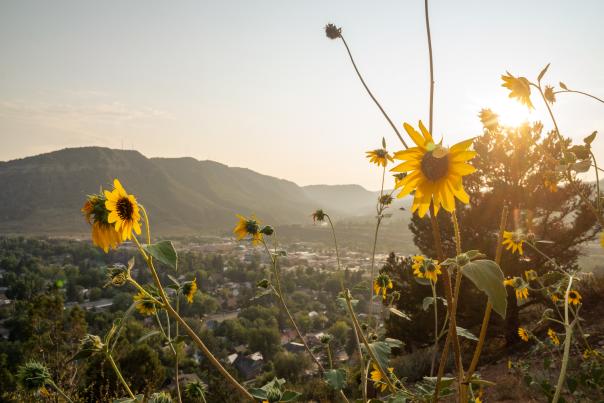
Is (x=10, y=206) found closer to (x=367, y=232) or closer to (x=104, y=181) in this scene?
(x=104, y=181)

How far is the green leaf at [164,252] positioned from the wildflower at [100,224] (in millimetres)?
547

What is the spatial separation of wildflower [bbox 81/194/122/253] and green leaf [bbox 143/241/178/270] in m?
0.55

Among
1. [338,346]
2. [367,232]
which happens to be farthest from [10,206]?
[338,346]

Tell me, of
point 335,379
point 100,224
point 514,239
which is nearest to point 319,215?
point 514,239

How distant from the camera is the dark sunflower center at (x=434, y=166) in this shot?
4.21 feet

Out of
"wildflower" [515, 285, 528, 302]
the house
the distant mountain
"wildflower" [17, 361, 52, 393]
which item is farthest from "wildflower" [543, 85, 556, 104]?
the distant mountain

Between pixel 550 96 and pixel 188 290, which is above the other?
pixel 550 96

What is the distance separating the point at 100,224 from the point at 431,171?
130cm

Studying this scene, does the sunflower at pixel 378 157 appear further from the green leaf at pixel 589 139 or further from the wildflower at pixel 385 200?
the green leaf at pixel 589 139

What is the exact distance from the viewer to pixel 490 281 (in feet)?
2.63

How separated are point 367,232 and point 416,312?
112 metres

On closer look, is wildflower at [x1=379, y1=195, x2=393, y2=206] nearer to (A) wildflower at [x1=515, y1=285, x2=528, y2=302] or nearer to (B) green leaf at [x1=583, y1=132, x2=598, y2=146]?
(A) wildflower at [x1=515, y1=285, x2=528, y2=302]

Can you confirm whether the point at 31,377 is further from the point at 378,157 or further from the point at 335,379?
the point at 378,157

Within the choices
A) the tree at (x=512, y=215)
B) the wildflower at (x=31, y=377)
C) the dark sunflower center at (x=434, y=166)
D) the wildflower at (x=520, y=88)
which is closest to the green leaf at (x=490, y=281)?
the dark sunflower center at (x=434, y=166)
